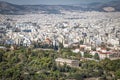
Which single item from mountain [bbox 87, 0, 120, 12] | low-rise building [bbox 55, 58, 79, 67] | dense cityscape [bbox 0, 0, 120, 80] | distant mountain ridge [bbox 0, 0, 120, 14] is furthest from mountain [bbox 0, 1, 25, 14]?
low-rise building [bbox 55, 58, 79, 67]

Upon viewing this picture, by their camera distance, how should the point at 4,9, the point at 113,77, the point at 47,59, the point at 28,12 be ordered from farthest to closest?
the point at 28,12 → the point at 4,9 → the point at 47,59 → the point at 113,77

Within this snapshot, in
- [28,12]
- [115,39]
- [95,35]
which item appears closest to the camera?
[115,39]

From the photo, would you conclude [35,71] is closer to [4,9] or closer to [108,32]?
[108,32]

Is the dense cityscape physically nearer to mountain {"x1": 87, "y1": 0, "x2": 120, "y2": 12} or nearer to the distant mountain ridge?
the distant mountain ridge

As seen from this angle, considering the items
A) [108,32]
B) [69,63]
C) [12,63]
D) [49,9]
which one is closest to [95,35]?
[108,32]

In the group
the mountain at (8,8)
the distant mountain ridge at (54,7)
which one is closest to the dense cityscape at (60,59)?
the mountain at (8,8)

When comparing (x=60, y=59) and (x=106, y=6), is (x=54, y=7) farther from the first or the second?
(x=60, y=59)

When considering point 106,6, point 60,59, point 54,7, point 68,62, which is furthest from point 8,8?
point 68,62

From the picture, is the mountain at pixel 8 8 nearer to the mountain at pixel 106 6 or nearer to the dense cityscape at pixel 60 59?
the mountain at pixel 106 6
